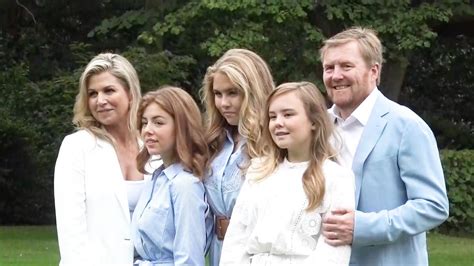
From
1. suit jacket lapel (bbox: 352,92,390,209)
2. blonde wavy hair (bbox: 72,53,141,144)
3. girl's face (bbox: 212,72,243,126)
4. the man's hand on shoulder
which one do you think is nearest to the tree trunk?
blonde wavy hair (bbox: 72,53,141,144)

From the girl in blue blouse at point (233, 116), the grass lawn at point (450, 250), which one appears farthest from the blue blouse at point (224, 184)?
the grass lawn at point (450, 250)

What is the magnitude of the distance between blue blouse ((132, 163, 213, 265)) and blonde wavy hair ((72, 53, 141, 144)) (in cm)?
44

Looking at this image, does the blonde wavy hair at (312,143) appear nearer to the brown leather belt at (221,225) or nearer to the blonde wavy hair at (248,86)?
the blonde wavy hair at (248,86)

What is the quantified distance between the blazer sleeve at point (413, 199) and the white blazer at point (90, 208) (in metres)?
1.24

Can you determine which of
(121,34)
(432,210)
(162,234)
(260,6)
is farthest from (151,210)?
(121,34)

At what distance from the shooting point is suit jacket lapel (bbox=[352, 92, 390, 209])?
432 centimetres

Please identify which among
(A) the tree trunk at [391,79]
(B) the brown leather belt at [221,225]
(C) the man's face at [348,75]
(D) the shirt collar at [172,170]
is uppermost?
(C) the man's face at [348,75]

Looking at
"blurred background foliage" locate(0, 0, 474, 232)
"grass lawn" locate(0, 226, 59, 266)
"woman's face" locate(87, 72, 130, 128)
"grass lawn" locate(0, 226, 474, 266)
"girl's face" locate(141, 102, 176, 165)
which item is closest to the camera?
"girl's face" locate(141, 102, 176, 165)

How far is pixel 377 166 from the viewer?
4.30 meters

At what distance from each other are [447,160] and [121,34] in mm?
8088

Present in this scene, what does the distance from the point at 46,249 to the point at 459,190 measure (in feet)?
Result: 24.3

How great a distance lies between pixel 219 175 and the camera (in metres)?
4.71

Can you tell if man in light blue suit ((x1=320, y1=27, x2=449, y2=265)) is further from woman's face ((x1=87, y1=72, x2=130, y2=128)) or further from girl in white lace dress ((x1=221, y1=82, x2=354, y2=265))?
woman's face ((x1=87, y1=72, x2=130, y2=128))

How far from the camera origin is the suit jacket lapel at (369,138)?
432cm
